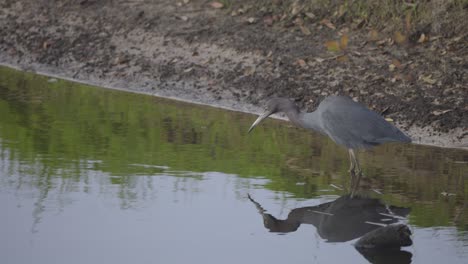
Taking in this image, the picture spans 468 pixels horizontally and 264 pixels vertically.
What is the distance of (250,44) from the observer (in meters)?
12.4

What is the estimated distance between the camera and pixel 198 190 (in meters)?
8.44

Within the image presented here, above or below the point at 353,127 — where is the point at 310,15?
above

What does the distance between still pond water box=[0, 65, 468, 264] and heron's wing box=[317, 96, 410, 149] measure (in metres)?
0.25

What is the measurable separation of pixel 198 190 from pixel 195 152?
117 centimetres

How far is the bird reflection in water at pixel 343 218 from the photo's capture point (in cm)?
750

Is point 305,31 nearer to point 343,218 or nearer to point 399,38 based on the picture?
point 399,38

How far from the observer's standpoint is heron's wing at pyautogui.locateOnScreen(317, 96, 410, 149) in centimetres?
907

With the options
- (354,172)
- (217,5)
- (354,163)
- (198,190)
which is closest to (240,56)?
(217,5)

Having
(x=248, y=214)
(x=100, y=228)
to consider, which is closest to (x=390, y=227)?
(x=248, y=214)

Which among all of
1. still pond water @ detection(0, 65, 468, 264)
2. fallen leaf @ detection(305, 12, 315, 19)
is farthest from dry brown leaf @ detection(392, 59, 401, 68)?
fallen leaf @ detection(305, 12, 315, 19)

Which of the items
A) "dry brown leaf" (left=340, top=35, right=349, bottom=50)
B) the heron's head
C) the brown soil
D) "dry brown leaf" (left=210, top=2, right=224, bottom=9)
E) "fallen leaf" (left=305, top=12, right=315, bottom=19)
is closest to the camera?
the heron's head

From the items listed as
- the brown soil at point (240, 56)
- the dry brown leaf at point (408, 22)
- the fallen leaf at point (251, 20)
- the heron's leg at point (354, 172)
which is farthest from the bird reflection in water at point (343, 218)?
the fallen leaf at point (251, 20)

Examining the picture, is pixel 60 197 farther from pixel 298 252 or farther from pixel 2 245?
pixel 298 252

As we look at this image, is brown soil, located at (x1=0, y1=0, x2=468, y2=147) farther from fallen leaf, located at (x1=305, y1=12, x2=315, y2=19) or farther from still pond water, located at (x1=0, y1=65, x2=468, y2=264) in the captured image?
still pond water, located at (x1=0, y1=65, x2=468, y2=264)
